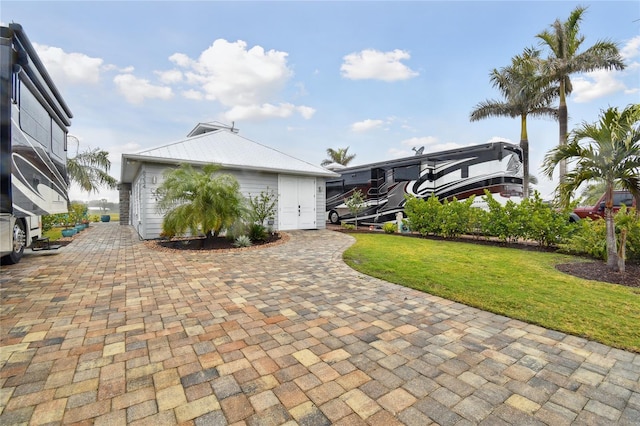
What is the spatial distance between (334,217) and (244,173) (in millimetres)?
7354

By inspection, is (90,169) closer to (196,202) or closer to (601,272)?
(196,202)

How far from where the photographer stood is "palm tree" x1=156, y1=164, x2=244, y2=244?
7.64 metres

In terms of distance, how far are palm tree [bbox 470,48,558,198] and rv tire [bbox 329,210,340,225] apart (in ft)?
33.5

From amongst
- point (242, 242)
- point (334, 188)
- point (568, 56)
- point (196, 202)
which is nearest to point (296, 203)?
point (242, 242)

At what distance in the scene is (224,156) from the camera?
11070mm

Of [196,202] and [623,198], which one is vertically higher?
[623,198]

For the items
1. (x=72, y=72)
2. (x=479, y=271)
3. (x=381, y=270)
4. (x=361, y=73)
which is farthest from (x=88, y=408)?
(x=361, y=73)

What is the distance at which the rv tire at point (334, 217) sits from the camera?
17.1 m

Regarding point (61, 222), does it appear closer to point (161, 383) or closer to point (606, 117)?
point (161, 383)

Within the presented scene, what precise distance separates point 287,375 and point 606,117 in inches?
264

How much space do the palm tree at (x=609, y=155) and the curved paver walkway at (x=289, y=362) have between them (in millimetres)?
4163

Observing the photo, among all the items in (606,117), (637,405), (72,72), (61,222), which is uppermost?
(72,72)

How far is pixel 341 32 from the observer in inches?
431

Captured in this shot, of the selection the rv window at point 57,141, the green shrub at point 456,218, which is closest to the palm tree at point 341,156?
the green shrub at point 456,218
